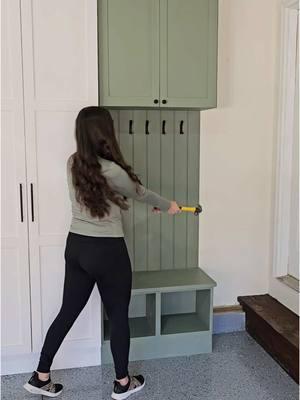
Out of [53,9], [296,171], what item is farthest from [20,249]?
[296,171]

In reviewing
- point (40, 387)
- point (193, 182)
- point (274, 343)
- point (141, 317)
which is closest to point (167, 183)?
point (193, 182)

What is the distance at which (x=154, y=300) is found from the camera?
9.45ft

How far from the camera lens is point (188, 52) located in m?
2.69

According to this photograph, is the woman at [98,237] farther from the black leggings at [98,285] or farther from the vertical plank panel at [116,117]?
the vertical plank panel at [116,117]

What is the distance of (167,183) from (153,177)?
107mm

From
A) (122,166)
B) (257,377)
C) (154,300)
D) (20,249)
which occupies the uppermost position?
(122,166)

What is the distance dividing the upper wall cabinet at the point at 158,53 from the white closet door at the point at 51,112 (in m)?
0.12

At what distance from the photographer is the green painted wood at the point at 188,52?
8.69 feet

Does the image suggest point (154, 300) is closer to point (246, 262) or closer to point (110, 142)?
point (246, 262)

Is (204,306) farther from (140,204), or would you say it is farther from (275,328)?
(140,204)

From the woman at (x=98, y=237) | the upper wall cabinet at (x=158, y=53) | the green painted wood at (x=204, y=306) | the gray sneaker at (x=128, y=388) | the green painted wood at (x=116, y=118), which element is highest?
the upper wall cabinet at (x=158, y=53)

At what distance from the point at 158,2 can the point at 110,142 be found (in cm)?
99

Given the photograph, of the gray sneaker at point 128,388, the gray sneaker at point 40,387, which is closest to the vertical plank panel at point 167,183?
the gray sneaker at point 128,388

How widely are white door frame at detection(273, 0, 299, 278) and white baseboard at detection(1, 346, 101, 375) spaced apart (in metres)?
1.42
